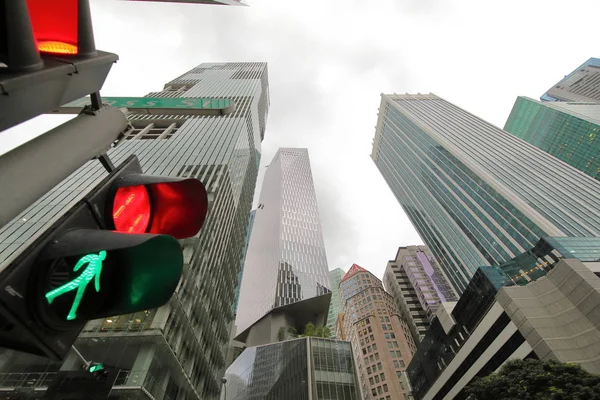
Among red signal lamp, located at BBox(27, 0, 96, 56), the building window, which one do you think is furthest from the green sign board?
the building window

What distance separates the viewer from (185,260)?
23.7 meters

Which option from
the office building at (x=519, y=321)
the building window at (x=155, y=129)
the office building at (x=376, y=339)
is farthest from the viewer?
the office building at (x=376, y=339)

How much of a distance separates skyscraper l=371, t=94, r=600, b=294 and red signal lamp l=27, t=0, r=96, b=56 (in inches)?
2941

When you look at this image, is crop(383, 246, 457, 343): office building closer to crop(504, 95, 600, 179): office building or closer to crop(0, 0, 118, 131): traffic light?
crop(504, 95, 600, 179): office building

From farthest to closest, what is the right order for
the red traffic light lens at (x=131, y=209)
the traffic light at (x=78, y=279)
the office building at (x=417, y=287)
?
the office building at (x=417, y=287) < the red traffic light lens at (x=131, y=209) < the traffic light at (x=78, y=279)

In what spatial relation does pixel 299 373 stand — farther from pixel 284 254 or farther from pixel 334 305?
pixel 334 305

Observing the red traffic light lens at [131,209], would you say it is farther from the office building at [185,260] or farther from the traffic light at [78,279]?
the office building at [185,260]

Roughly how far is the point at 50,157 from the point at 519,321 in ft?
128

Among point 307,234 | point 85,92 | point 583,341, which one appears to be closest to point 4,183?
point 85,92

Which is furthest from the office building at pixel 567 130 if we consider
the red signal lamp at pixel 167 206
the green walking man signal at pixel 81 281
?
the green walking man signal at pixel 81 281

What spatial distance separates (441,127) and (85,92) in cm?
12264

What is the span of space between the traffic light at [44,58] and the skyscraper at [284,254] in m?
60.9

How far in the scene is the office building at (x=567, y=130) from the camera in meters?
94.3

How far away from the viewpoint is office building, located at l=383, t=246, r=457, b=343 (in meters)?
92.0
